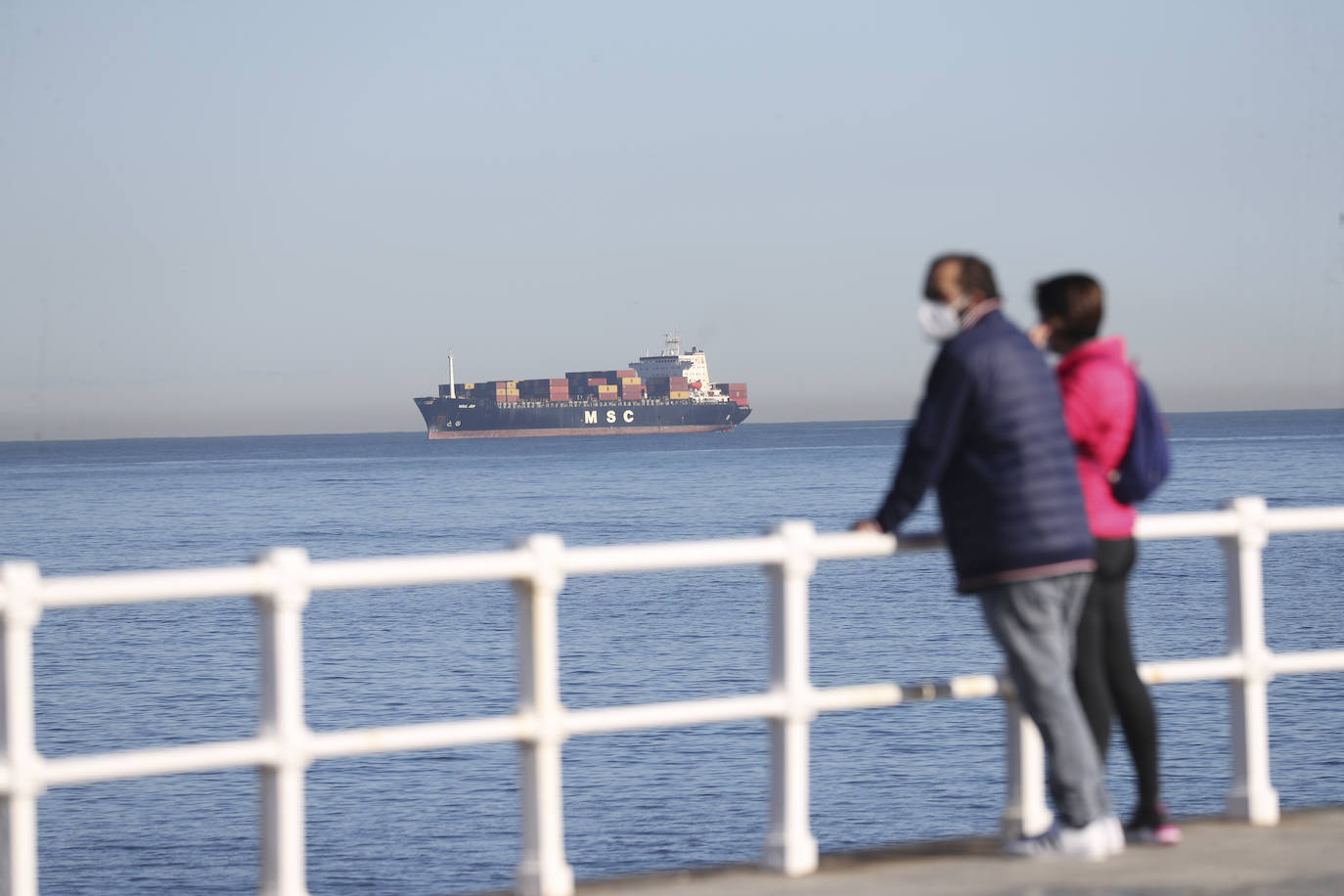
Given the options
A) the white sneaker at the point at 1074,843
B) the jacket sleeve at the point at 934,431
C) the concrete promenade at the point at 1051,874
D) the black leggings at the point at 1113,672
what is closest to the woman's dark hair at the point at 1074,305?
the jacket sleeve at the point at 934,431

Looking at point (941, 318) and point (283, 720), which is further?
point (941, 318)

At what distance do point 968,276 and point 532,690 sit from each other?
1455 millimetres

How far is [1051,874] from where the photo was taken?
150 inches

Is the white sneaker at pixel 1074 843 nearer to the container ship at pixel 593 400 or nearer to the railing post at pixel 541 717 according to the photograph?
the railing post at pixel 541 717

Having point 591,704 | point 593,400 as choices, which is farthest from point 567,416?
point 591,704

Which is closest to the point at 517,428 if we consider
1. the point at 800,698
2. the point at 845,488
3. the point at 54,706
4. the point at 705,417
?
the point at 705,417

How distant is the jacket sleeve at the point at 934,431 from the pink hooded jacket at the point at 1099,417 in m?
0.39

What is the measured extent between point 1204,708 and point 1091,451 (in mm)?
18649

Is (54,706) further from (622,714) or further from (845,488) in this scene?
(845,488)

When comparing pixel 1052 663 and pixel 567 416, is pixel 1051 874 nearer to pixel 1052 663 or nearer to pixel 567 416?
pixel 1052 663

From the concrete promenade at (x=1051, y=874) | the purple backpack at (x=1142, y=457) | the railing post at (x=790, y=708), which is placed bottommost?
the concrete promenade at (x=1051, y=874)

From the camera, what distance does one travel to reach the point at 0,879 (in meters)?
3.35

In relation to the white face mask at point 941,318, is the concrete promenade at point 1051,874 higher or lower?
lower

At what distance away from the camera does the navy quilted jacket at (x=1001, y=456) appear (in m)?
3.60
